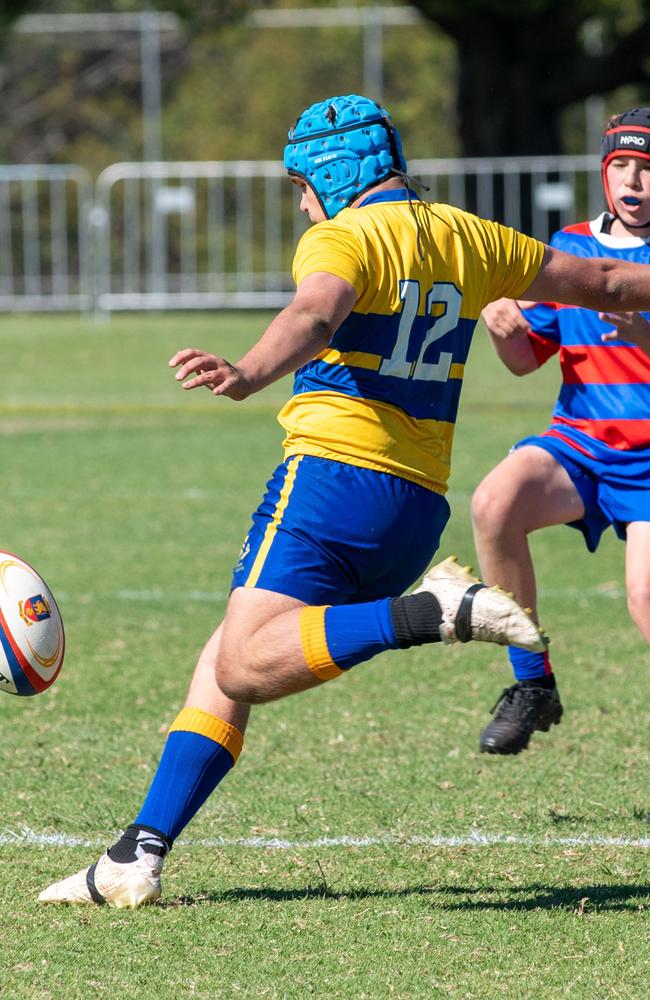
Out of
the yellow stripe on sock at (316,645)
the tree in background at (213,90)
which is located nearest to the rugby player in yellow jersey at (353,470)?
the yellow stripe on sock at (316,645)

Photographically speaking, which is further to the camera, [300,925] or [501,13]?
[501,13]

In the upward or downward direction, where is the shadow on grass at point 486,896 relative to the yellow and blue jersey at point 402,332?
downward

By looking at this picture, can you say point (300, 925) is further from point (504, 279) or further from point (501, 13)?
point (501, 13)

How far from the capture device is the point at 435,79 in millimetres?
49500

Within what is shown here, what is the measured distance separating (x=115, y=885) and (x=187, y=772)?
12.8 inches

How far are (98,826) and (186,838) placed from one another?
27cm

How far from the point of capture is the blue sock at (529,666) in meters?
5.42

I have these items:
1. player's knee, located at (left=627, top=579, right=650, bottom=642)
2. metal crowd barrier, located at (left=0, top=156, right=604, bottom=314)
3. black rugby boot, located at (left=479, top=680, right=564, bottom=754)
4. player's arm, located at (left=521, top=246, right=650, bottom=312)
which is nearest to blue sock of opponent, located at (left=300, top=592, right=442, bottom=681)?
player's arm, located at (left=521, top=246, right=650, bottom=312)

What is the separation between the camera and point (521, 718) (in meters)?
5.36

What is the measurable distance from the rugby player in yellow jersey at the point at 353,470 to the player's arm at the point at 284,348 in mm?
69

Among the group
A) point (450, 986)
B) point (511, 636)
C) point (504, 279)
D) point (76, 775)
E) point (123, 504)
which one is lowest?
point (123, 504)

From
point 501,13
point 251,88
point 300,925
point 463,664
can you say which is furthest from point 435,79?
point 300,925

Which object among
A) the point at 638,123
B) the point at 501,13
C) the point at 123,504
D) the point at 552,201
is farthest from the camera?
the point at 501,13

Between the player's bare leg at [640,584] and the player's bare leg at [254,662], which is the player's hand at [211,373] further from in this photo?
the player's bare leg at [640,584]
